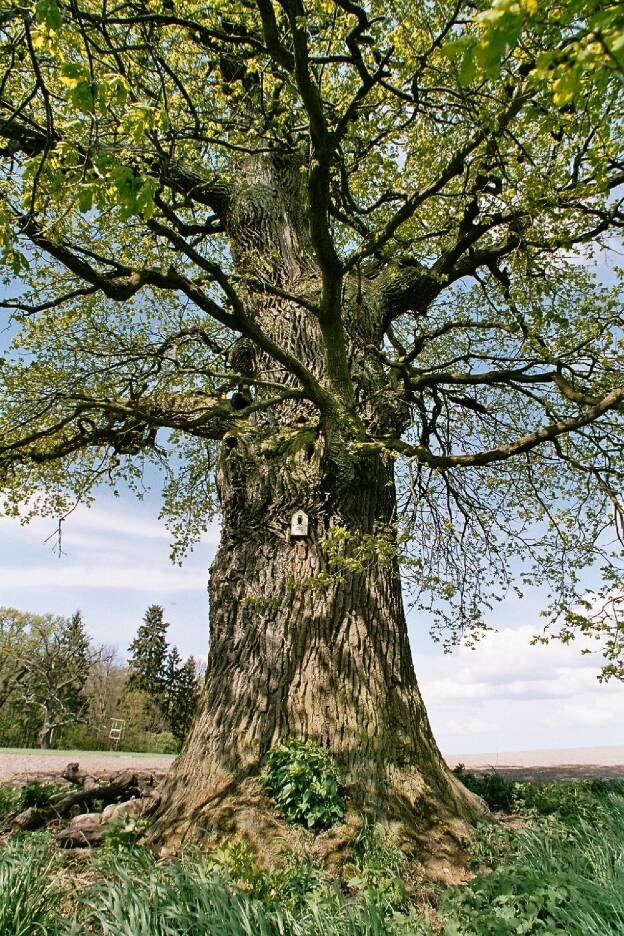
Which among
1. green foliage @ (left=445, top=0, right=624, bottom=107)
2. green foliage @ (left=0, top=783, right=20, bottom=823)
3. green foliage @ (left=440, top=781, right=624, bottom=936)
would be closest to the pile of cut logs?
green foliage @ (left=0, top=783, right=20, bottom=823)

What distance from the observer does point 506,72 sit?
6.00 metres

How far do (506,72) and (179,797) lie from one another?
24.5ft

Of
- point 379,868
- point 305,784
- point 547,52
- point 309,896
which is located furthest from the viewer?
point 305,784

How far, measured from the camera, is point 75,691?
97.9 feet

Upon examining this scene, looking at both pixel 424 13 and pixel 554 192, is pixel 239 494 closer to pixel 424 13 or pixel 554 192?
pixel 554 192

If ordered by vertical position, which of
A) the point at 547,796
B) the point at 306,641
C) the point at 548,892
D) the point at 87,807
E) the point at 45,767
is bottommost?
the point at 45,767

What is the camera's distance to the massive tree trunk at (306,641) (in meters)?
5.27

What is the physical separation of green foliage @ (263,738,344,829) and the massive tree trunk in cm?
15

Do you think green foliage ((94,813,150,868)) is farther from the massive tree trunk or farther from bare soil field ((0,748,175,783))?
bare soil field ((0,748,175,783))

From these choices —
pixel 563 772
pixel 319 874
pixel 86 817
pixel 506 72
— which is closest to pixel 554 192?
pixel 506 72

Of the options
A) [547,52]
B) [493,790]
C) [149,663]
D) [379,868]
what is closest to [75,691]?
[149,663]

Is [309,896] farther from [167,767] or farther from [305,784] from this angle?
[167,767]

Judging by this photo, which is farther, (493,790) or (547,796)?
(493,790)

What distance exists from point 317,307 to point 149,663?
2811 centimetres
